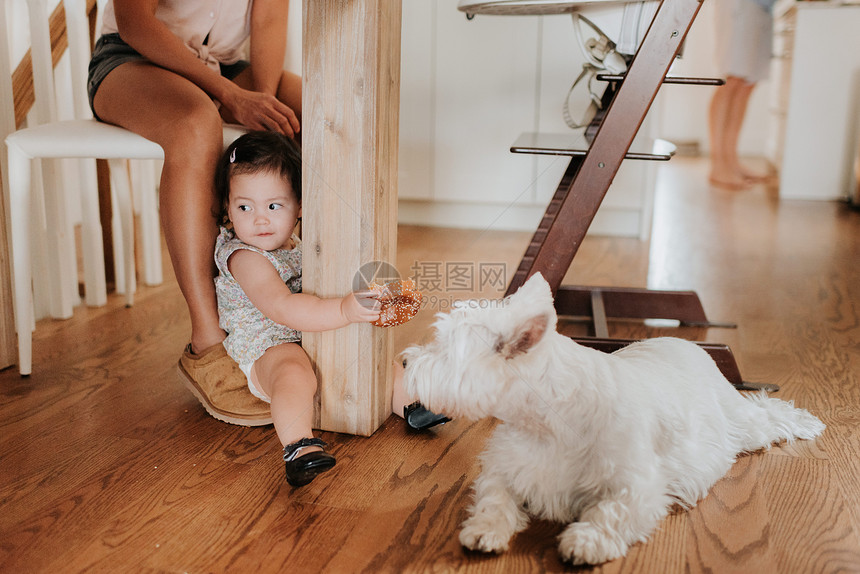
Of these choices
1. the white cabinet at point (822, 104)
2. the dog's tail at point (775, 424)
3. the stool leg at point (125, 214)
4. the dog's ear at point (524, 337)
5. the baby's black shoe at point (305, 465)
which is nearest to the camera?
the dog's ear at point (524, 337)

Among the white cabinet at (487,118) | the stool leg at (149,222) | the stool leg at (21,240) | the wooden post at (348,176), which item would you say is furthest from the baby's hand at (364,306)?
the white cabinet at (487,118)

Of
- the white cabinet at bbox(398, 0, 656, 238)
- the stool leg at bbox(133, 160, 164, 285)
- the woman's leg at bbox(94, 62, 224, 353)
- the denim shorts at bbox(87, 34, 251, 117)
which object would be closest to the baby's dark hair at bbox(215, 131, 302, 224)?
the woman's leg at bbox(94, 62, 224, 353)

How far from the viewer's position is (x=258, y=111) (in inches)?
57.7

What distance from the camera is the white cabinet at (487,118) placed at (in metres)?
2.93

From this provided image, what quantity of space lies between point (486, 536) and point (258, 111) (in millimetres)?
930

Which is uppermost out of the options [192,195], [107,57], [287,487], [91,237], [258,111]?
[107,57]

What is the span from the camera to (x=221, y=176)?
1.36m

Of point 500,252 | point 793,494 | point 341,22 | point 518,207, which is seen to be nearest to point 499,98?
point 518,207

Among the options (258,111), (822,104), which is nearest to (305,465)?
(258,111)

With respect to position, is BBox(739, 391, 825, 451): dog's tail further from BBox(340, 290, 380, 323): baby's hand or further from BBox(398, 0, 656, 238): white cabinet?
BBox(398, 0, 656, 238): white cabinet

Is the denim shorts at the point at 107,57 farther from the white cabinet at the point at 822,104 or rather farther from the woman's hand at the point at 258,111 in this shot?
the white cabinet at the point at 822,104

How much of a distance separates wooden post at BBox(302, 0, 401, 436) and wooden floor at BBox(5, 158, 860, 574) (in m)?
0.10

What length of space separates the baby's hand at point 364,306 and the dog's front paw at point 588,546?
0.42m

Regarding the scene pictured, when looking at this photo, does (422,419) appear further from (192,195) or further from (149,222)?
(149,222)
